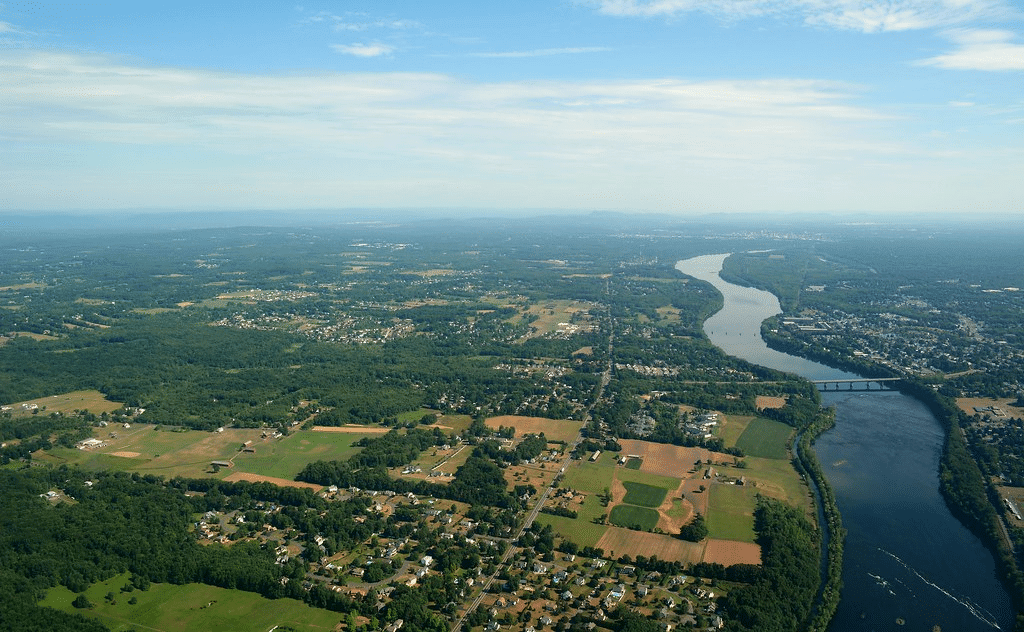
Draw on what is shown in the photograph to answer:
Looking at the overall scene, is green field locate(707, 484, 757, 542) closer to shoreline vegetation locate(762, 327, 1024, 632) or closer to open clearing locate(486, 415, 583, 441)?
shoreline vegetation locate(762, 327, 1024, 632)

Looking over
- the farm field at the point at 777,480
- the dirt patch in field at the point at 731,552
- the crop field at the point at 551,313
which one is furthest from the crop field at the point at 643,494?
the crop field at the point at 551,313

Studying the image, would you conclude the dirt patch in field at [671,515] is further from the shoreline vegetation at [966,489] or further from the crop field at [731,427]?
the shoreline vegetation at [966,489]

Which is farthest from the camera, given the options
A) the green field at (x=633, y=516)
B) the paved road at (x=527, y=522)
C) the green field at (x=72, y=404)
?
the green field at (x=72, y=404)

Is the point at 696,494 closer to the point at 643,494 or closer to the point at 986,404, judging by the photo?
the point at 643,494

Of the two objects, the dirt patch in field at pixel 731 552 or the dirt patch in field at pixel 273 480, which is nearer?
the dirt patch in field at pixel 731 552

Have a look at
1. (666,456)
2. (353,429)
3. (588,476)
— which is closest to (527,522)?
(588,476)

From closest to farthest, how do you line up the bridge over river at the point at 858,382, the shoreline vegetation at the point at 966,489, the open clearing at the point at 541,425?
the shoreline vegetation at the point at 966,489 < the open clearing at the point at 541,425 < the bridge over river at the point at 858,382

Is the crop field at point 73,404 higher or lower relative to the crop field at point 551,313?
lower
